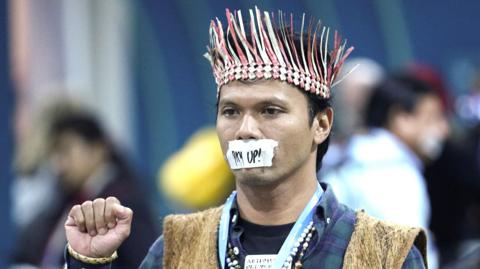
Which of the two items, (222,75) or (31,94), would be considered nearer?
(222,75)

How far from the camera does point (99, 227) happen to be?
407cm

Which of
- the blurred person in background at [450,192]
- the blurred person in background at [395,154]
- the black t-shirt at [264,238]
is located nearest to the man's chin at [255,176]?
the black t-shirt at [264,238]

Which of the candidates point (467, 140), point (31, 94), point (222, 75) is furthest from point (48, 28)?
point (222, 75)

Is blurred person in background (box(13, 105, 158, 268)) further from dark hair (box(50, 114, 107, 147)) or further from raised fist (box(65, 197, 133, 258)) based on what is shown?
raised fist (box(65, 197, 133, 258))

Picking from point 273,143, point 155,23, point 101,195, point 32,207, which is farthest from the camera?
point 155,23

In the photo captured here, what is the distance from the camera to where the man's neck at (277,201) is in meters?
4.06

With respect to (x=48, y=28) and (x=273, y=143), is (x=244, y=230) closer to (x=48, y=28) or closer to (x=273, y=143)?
(x=273, y=143)

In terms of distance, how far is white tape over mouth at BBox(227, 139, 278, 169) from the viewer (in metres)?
3.96

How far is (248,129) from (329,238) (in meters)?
0.39

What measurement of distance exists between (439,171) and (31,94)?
14.9ft

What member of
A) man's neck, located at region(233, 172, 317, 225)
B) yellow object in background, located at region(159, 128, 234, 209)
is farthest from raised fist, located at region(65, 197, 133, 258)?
yellow object in background, located at region(159, 128, 234, 209)

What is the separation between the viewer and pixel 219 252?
413cm

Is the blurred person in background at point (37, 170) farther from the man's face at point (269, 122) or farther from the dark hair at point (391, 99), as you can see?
the man's face at point (269, 122)

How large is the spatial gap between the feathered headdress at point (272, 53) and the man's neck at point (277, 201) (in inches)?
10.8
